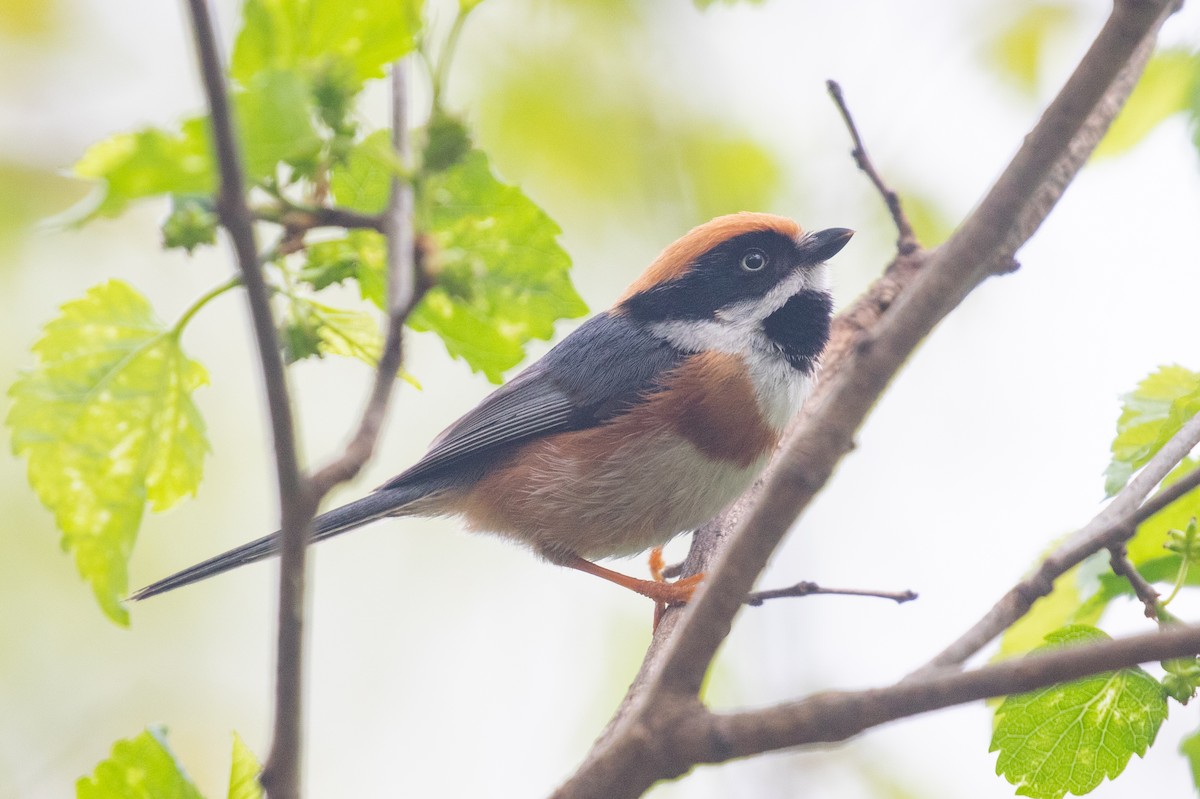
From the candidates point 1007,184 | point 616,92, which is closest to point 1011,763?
point 1007,184

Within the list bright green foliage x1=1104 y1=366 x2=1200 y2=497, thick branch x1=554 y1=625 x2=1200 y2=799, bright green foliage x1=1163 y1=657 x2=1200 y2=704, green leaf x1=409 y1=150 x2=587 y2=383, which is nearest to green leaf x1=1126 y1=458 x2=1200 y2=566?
bright green foliage x1=1104 y1=366 x2=1200 y2=497

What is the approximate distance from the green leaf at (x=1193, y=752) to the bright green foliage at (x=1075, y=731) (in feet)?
1.68

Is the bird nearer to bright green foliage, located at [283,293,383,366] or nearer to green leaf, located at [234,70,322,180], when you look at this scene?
bright green foliage, located at [283,293,383,366]

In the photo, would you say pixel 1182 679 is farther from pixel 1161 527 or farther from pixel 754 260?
pixel 754 260

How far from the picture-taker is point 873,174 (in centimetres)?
359

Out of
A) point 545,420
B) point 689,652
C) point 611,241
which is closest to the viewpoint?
point 689,652

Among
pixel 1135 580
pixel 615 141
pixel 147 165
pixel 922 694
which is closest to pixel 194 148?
pixel 147 165

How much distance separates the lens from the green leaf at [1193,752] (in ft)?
8.89

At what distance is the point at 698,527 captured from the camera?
4477mm

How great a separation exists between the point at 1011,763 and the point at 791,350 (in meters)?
2.24

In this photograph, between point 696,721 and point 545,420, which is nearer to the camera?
point 696,721

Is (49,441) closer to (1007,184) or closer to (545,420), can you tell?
(1007,184)

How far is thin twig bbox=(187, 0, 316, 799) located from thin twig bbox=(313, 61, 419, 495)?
6 centimetres

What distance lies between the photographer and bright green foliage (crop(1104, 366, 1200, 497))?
249 centimetres
